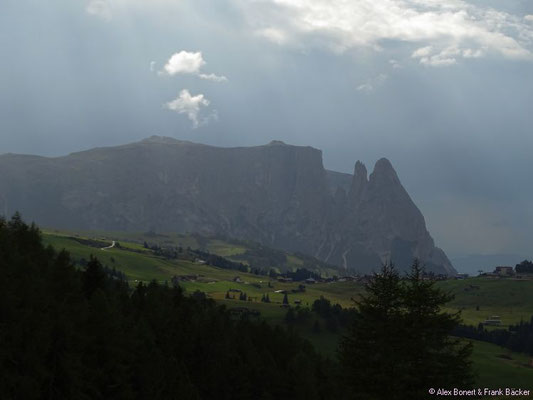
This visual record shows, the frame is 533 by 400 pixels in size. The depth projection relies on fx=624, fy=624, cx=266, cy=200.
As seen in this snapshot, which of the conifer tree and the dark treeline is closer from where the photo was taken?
the conifer tree

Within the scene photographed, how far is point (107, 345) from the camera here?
222 feet

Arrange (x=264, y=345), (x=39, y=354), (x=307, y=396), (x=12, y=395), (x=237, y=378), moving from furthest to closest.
→ 1. (x=264, y=345)
2. (x=307, y=396)
3. (x=237, y=378)
4. (x=39, y=354)
5. (x=12, y=395)

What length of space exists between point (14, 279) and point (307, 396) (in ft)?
218

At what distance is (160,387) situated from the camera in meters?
75.5

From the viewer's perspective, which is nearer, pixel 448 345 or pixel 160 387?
pixel 448 345

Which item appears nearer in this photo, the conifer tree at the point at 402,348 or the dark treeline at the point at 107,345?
the conifer tree at the point at 402,348

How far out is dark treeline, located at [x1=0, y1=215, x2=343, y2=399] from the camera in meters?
57.2

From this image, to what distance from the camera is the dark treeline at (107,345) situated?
57.2 m

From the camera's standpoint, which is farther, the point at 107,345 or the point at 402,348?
the point at 107,345

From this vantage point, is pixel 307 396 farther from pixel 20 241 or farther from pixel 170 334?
pixel 20 241

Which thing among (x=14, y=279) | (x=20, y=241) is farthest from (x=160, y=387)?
(x=20, y=241)

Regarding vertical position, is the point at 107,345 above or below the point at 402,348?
below

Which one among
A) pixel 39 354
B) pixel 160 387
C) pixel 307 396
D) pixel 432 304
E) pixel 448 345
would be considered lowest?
pixel 307 396

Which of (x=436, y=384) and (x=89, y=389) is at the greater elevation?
(x=436, y=384)
